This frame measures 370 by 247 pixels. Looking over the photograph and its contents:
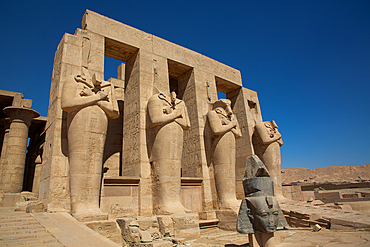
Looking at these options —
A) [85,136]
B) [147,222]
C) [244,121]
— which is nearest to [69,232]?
[147,222]

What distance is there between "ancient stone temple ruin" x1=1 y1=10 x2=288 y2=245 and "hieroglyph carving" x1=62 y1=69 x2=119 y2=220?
22 mm

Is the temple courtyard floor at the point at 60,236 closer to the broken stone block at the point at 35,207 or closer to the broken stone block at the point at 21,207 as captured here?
the broken stone block at the point at 35,207

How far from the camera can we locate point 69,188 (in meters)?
5.91

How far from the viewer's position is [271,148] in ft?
33.5

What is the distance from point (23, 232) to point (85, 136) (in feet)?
7.63

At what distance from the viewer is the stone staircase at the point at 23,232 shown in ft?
12.2

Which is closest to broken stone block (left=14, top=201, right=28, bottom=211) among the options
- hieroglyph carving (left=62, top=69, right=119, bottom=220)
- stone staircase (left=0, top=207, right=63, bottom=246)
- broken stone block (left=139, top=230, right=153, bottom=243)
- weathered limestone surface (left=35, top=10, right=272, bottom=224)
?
weathered limestone surface (left=35, top=10, right=272, bottom=224)

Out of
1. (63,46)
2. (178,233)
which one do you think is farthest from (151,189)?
(63,46)

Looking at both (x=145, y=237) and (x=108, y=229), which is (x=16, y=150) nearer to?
(x=108, y=229)

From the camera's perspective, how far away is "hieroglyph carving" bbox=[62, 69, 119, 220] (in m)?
5.75

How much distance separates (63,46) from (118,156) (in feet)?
12.9

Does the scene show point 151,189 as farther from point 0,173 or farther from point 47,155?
point 0,173

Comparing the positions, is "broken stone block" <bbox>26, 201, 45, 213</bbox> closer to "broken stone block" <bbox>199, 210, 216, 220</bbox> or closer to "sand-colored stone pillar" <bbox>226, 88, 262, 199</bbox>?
"broken stone block" <bbox>199, 210, 216, 220</bbox>

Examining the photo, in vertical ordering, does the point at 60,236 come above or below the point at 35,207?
below
